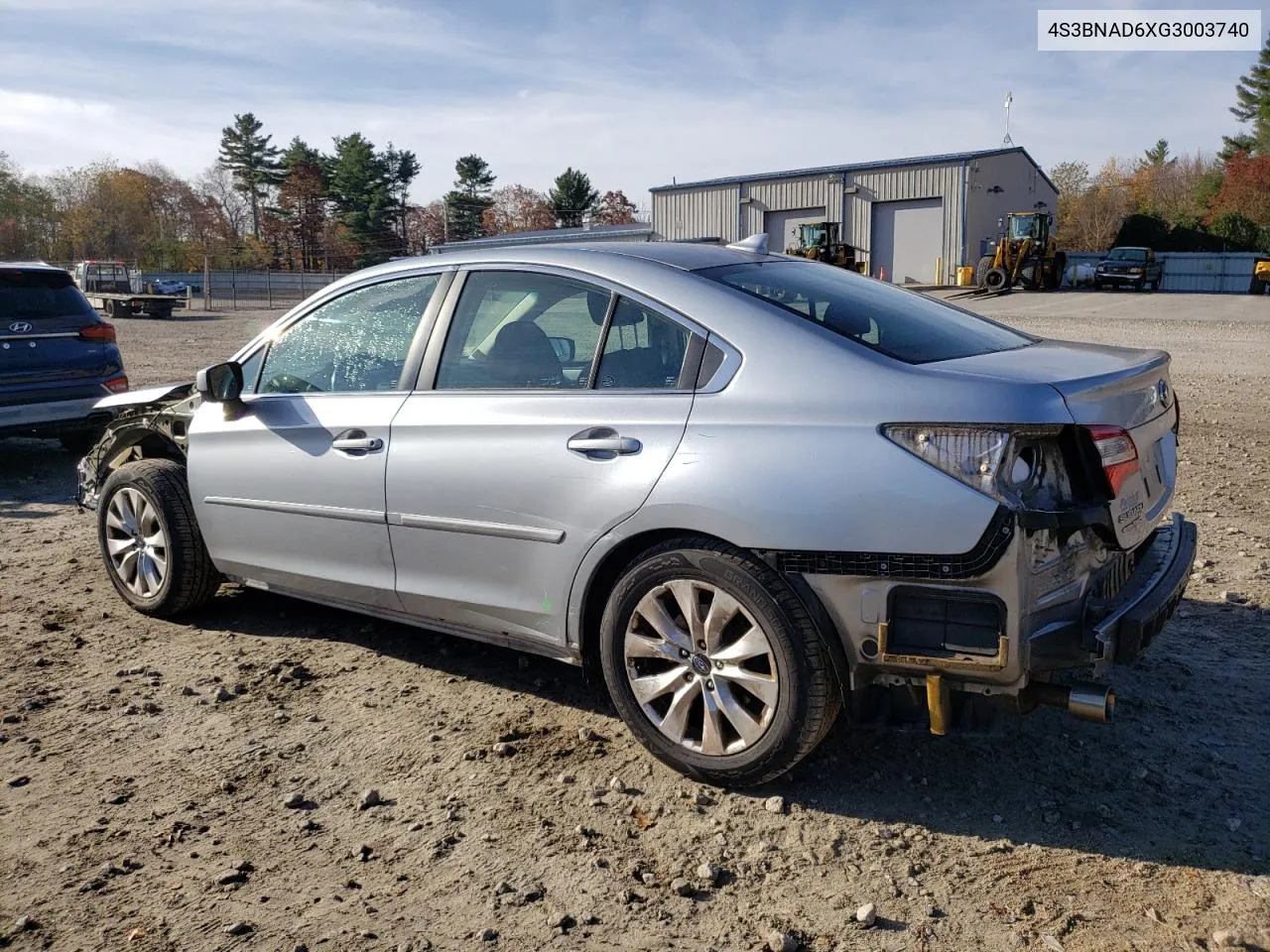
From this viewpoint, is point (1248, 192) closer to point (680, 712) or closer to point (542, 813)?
point (680, 712)

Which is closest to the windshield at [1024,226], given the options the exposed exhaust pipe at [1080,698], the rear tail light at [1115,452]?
the rear tail light at [1115,452]

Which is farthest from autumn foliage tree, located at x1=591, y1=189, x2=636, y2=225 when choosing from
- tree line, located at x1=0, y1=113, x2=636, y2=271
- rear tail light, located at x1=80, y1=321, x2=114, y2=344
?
rear tail light, located at x1=80, y1=321, x2=114, y2=344

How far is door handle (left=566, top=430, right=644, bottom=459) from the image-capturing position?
3.37 metres

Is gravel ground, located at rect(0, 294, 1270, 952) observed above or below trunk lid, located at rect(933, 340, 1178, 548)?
below

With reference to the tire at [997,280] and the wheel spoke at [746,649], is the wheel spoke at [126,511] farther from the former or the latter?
the tire at [997,280]

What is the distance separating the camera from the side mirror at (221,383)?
452cm

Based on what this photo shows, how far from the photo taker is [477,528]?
12.3 feet

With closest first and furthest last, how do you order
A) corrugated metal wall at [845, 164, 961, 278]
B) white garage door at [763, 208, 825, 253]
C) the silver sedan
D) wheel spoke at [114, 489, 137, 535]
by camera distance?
the silver sedan
wheel spoke at [114, 489, 137, 535]
corrugated metal wall at [845, 164, 961, 278]
white garage door at [763, 208, 825, 253]

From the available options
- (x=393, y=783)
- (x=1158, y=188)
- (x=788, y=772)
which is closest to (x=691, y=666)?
(x=788, y=772)

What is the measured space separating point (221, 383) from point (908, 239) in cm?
4275

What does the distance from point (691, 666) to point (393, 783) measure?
1.06m

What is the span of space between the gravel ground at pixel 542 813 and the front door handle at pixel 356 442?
97 cm

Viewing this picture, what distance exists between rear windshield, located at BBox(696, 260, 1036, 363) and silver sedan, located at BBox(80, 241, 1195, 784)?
0.06 ft

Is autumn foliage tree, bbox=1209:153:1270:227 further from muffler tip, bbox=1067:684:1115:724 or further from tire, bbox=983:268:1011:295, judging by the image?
muffler tip, bbox=1067:684:1115:724
